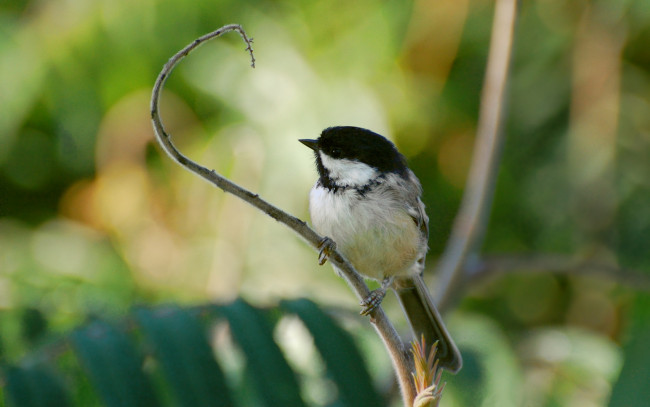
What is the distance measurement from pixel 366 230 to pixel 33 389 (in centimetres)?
88

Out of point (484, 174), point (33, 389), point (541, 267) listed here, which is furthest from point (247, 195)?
point (541, 267)

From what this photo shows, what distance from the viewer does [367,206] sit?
→ 1909 millimetres

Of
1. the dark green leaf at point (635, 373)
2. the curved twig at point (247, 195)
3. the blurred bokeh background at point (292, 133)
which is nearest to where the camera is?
the curved twig at point (247, 195)

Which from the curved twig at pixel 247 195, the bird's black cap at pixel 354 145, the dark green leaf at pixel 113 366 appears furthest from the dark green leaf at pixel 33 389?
the bird's black cap at pixel 354 145

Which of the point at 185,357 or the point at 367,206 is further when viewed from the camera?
the point at 367,206

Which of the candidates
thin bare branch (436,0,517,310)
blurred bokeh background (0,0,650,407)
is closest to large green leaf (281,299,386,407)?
thin bare branch (436,0,517,310)

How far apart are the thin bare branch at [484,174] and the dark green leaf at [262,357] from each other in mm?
1109

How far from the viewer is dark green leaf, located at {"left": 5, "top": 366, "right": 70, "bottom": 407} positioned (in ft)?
4.66

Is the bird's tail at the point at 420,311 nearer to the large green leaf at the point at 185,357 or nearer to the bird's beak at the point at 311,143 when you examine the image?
the bird's beak at the point at 311,143

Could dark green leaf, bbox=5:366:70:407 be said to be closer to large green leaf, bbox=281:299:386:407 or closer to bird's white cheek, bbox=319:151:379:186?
large green leaf, bbox=281:299:386:407

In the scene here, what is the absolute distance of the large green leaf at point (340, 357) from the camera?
1.48 metres

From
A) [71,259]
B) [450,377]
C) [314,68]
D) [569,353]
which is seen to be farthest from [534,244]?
[71,259]

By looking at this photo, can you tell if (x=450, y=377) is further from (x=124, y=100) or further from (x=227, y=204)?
(x=124, y=100)

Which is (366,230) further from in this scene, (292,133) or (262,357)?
(292,133)
